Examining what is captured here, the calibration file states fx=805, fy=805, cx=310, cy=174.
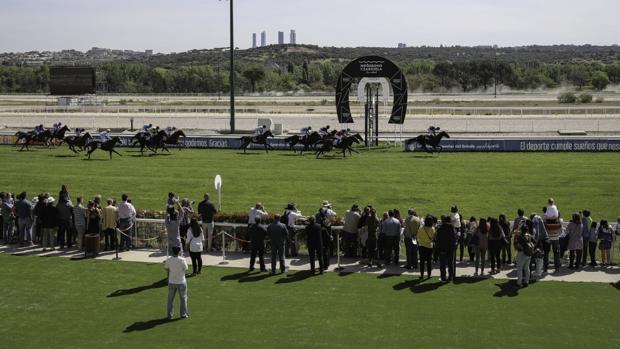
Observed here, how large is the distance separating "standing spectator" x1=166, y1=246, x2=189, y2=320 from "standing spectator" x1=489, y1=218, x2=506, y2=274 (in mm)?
5816

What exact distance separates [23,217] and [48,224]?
0.78m

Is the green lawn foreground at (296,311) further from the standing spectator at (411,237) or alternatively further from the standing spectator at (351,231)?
the standing spectator at (351,231)

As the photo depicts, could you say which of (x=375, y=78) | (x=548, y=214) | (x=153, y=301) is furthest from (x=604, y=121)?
(x=153, y=301)

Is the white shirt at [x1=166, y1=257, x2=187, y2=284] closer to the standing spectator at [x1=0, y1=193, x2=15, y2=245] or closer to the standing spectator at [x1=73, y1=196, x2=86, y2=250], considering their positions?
the standing spectator at [x1=73, y1=196, x2=86, y2=250]

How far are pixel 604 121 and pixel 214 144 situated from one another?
82.0 feet

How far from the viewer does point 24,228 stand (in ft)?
57.2

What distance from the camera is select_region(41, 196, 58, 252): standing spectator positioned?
16922mm

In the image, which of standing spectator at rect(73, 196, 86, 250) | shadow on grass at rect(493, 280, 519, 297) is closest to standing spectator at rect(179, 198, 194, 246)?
standing spectator at rect(73, 196, 86, 250)

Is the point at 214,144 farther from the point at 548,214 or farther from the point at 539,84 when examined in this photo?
the point at 539,84

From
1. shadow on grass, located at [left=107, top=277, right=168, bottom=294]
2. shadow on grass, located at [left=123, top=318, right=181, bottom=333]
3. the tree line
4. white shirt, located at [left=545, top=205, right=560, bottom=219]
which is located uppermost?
the tree line

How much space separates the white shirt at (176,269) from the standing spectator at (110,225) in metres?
5.00

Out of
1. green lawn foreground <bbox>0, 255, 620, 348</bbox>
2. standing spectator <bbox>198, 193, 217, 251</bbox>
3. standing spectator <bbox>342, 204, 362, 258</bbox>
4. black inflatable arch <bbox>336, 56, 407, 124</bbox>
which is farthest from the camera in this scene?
black inflatable arch <bbox>336, 56, 407, 124</bbox>

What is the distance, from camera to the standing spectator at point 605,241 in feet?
49.5

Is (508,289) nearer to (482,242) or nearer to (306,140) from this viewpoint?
(482,242)
